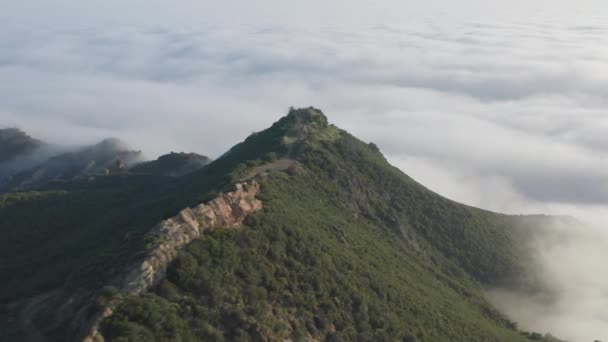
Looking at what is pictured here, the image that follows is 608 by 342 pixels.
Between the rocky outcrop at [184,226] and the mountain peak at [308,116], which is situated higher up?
the mountain peak at [308,116]

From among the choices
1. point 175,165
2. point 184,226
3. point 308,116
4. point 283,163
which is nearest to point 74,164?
point 175,165

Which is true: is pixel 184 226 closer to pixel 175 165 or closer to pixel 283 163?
pixel 283 163

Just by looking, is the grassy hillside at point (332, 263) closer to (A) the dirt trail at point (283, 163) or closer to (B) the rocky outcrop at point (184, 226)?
(A) the dirt trail at point (283, 163)

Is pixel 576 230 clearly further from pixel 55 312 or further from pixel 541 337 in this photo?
pixel 55 312

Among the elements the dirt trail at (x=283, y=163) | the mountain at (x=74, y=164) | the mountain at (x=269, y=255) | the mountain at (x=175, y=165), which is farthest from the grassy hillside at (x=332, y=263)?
the mountain at (x=74, y=164)

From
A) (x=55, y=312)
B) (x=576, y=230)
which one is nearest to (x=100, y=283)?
(x=55, y=312)

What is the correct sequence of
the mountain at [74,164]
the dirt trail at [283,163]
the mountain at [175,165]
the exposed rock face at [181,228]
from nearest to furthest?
the exposed rock face at [181,228], the dirt trail at [283,163], the mountain at [175,165], the mountain at [74,164]
